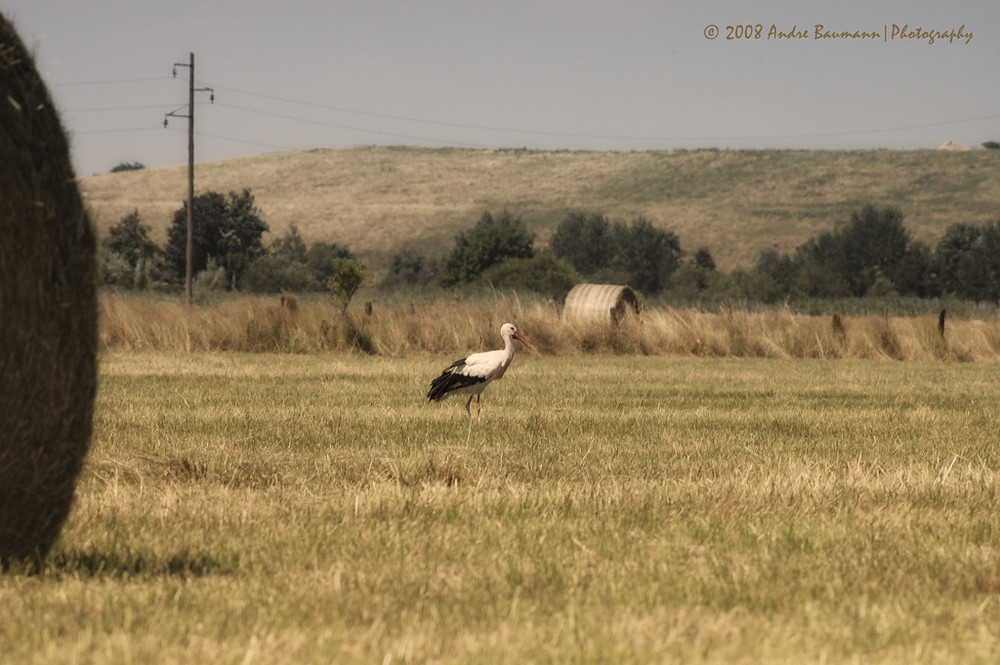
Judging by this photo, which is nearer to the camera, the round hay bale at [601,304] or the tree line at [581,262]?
the round hay bale at [601,304]

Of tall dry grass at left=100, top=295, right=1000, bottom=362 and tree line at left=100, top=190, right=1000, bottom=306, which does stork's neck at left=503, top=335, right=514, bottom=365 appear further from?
tree line at left=100, top=190, right=1000, bottom=306

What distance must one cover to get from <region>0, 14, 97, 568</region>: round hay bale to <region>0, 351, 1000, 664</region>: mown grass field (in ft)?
1.31

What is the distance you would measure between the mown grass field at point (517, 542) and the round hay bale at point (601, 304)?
12.8 m

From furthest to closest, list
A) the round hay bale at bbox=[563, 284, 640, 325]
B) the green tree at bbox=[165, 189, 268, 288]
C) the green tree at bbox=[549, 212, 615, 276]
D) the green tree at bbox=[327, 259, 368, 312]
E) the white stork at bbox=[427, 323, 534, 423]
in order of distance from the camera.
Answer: the green tree at bbox=[549, 212, 615, 276] < the green tree at bbox=[165, 189, 268, 288] < the green tree at bbox=[327, 259, 368, 312] < the round hay bale at bbox=[563, 284, 640, 325] < the white stork at bbox=[427, 323, 534, 423]

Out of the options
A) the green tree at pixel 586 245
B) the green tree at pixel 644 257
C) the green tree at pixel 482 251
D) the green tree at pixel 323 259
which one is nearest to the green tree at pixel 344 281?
the green tree at pixel 482 251

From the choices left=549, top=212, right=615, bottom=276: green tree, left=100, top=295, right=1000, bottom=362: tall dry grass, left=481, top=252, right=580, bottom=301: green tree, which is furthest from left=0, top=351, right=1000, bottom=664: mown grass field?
left=549, top=212, right=615, bottom=276: green tree

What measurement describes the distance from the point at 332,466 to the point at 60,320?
3.35 metres

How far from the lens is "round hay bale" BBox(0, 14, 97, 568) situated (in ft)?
13.5

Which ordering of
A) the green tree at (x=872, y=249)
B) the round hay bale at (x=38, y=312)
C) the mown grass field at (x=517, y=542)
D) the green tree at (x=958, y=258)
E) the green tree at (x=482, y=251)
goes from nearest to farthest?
the mown grass field at (x=517, y=542) < the round hay bale at (x=38, y=312) < the green tree at (x=482, y=251) < the green tree at (x=958, y=258) < the green tree at (x=872, y=249)

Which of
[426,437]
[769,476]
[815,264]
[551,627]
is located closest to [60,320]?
[551,627]

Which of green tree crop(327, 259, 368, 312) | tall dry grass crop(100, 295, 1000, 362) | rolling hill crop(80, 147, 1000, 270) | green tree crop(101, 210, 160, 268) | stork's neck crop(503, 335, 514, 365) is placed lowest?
tall dry grass crop(100, 295, 1000, 362)

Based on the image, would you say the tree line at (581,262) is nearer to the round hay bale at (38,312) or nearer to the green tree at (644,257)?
the green tree at (644,257)

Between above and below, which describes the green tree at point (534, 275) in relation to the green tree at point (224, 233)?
below

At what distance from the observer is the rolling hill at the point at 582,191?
10306 centimetres
